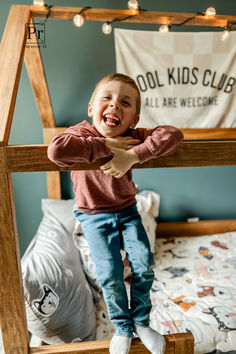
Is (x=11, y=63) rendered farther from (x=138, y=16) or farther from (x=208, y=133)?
(x=208, y=133)

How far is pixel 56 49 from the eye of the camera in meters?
1.87

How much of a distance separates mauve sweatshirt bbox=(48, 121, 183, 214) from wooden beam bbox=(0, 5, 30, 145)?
0.16 metres

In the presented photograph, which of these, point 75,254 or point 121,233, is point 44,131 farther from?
point 121,233

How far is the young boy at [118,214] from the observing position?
0.83 m

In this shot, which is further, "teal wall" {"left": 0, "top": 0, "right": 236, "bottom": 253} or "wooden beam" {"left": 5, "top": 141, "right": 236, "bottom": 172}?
"teal wall" {"left": 0, "top": 0, "right": 236, "bottom": 253}

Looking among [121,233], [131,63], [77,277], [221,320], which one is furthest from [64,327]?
[131,63]

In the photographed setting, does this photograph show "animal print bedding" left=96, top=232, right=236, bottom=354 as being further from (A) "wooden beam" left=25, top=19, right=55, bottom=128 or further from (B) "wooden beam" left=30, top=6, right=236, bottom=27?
(B) "wooden beam" left=30, top=6, right=236, bottom=27

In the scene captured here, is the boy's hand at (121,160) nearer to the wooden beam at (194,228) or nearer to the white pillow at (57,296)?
the white pillow at (57,296)

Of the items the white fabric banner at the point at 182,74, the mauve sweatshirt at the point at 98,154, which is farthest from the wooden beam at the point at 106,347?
→ the white fabric banner at the point at 182,74

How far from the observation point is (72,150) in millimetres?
659

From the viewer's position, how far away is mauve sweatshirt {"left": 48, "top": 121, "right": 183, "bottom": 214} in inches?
26.2

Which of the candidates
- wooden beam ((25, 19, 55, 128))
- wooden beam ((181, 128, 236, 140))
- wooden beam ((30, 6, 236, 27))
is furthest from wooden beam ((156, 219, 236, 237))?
wooden beam ((30, 6, 236, 27))

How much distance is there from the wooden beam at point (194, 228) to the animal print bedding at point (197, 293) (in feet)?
0.35

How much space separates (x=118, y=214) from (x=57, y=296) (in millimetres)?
493
